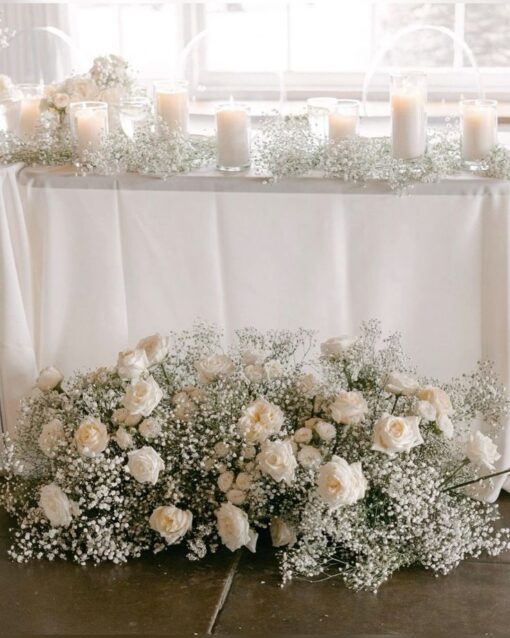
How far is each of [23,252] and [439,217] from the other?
40.0 inches

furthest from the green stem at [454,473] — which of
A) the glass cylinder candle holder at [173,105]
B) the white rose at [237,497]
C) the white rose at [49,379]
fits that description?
the glass cylinder candle holder at [173,105]

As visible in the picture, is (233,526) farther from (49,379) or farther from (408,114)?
(408,114)

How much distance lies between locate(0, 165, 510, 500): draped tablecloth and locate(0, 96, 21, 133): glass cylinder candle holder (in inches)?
8.1

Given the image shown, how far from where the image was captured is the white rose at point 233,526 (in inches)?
89.6

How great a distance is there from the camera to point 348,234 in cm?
252

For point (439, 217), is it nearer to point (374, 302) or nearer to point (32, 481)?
point (374, 302)

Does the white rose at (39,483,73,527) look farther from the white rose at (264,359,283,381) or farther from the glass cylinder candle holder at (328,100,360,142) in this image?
the glass cylinder candle holder at (328,100,360,142)

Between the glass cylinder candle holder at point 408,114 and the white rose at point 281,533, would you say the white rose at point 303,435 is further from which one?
the glass cylinder candle holder at point 408,114

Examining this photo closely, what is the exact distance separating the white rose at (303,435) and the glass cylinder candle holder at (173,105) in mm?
855

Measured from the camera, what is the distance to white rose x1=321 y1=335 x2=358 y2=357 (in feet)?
7.75

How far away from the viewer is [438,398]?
2.28m

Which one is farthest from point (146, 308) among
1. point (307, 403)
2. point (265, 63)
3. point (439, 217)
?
point (265, 63)

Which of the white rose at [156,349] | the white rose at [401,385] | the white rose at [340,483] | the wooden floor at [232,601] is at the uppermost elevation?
the white rose at [156,349]

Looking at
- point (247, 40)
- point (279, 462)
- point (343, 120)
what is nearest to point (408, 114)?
point (343, 120)
